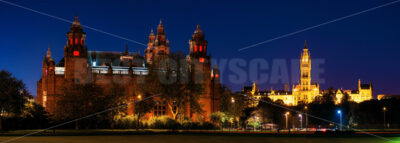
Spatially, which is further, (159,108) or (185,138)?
(159,108)

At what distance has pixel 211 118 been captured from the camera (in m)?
76.2

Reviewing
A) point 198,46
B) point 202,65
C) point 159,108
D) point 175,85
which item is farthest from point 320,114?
point 175,85

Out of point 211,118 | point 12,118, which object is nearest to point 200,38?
point 211,118

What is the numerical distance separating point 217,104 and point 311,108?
60509 millimetres

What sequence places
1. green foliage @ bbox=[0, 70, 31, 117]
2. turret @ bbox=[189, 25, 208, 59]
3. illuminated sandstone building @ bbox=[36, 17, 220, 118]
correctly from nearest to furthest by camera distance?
1. green foliage @ bbox=[0, 70, 31, 117]
2. illuminated sandstone building @ bbox=[36, 17, 220, 118]
3. turret @ bbox=[189, 25, 208, 59]

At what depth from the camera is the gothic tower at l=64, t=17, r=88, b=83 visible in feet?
252

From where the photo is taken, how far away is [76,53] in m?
77.9

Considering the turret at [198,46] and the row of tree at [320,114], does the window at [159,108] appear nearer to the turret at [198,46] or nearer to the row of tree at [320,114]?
the turret at [198,46]

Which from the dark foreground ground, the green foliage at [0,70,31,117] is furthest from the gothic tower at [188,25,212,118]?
the dark foreground ground

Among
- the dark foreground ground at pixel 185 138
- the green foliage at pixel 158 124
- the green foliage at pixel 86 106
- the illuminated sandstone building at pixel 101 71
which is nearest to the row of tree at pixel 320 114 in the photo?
the illuminated sandstone building at pixel 101 71

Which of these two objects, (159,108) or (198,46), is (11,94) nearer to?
A: (159,108)

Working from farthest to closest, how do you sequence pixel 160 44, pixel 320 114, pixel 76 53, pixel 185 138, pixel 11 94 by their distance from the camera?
pixel 320 114 → pixel 160 44 → pixel 76 53 → pixel 11 94 → pixel 185 138

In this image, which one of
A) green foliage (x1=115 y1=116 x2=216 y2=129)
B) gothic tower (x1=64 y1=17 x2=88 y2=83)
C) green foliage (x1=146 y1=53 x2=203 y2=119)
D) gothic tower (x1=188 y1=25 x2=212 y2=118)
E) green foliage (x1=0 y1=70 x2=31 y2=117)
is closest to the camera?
green foliage (x1=0 y1=70 x2=31 y2=117)

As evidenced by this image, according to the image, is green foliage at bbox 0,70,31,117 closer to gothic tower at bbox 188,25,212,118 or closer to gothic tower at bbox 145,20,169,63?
gothic tower at bbox 188,25,212,118
